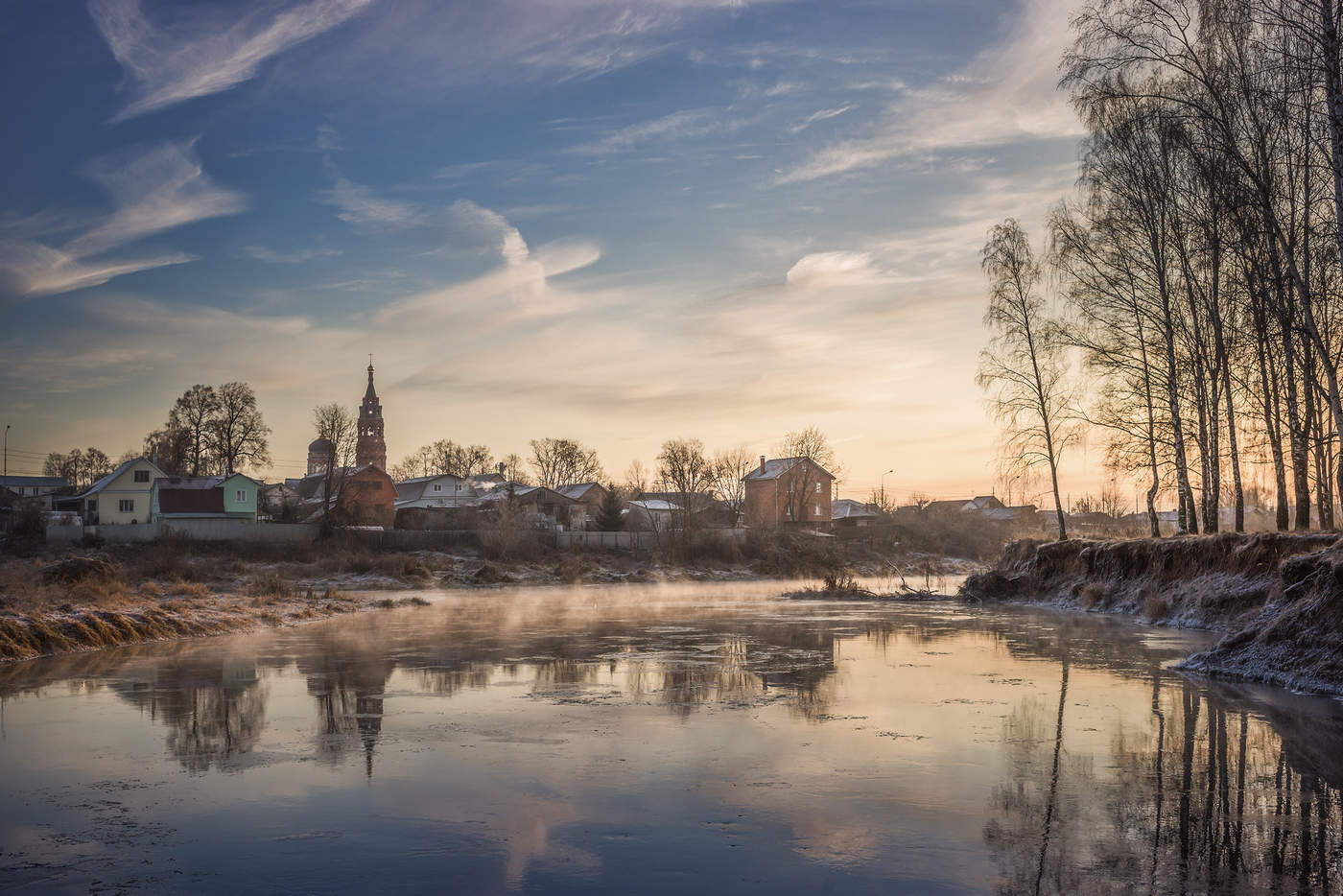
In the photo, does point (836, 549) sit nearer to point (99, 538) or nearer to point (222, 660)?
point (99, 538)

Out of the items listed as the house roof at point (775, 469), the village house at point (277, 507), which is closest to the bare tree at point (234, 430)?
the village house at point (277, 507)

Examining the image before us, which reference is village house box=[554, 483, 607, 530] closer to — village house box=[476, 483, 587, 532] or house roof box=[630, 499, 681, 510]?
village house box=[476, 483, 587, 532]

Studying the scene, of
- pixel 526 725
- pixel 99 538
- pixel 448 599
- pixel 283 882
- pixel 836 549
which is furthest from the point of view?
pixel 836 549

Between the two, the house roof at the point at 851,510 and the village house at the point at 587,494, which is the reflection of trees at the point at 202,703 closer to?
the village house at the point at 587,494

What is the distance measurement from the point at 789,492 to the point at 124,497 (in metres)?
56.6

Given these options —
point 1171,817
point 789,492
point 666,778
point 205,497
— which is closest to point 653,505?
point 789,492

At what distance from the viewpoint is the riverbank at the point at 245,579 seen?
19.5 metres

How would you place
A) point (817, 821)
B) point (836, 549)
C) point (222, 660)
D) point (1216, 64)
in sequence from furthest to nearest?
point (836, 549)
point (1216, 64)
point (222, 660)
point (817, 821)

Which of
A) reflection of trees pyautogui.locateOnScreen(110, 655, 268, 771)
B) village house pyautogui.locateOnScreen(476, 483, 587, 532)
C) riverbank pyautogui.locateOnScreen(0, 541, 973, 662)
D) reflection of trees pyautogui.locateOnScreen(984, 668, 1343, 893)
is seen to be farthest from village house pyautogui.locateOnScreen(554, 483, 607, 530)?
reflection of trees pyautogui.locateOnScreen(984, 668, 1343, 893)

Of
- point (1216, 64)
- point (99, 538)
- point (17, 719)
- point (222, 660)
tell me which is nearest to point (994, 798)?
point (17, 719)

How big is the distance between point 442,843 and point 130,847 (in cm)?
198

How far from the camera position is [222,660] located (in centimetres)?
1647

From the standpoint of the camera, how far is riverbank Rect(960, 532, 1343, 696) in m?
12.2

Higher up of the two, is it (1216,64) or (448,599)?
(1216,64)
